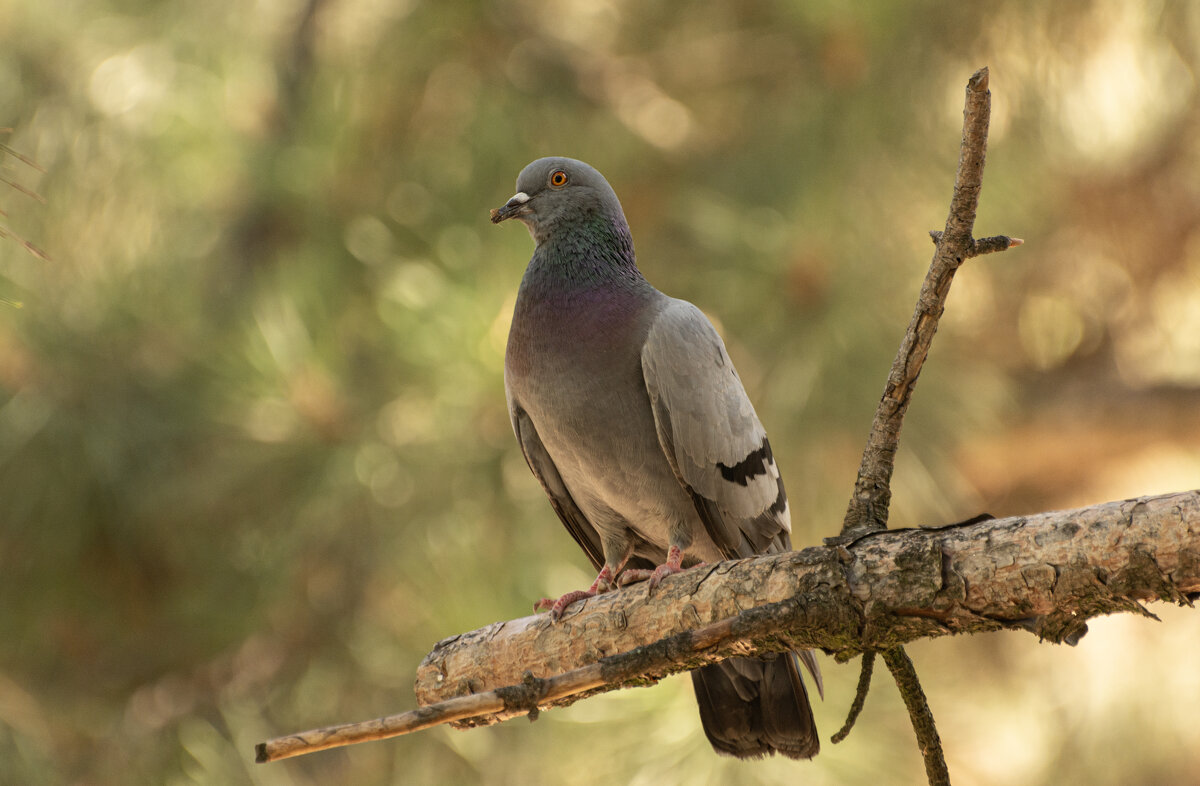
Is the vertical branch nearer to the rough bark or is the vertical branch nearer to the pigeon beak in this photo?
the rough bark

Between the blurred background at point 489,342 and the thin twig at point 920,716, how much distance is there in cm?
127

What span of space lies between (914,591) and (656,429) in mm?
747

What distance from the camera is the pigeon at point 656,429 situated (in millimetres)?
1714

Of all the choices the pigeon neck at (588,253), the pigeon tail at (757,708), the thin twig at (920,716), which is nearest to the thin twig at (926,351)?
the thin twig at (920,716)

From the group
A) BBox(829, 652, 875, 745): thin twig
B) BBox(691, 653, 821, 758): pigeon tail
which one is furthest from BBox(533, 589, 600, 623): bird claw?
BBox(829, 652, 875, 745): thin twig

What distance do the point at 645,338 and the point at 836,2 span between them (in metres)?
1.41

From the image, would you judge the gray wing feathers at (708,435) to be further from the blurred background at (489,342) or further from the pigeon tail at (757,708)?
the blurred background at (489,342)

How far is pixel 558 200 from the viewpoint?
196 cm

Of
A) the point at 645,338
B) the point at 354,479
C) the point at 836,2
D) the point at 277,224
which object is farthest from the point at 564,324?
the point at 277,224

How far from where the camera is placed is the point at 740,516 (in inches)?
69.6

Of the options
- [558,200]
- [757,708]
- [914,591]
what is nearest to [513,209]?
[558,200]

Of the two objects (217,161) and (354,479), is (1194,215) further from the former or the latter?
(217,161)

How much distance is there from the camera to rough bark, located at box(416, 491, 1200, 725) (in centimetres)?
94

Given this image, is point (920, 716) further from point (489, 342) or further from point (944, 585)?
point (489, 342)
